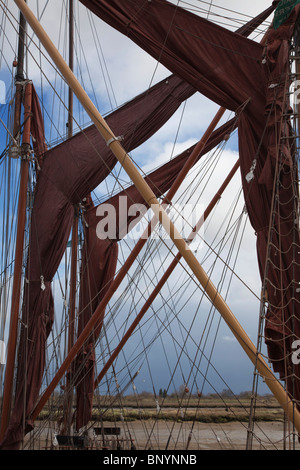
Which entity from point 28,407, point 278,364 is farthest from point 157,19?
point 28,407

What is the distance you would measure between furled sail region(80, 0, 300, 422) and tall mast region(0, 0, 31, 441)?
345 cm

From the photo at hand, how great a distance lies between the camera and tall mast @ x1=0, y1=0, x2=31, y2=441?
1364cm

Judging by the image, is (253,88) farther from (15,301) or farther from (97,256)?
(97,256)

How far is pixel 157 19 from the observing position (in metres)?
10.5

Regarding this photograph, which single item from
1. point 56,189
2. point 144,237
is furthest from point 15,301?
point 144,237

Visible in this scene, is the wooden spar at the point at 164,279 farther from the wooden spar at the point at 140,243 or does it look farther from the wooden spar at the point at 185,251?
the wooden spar at the point at 185,251

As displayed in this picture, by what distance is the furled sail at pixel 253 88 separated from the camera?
8.86 metres

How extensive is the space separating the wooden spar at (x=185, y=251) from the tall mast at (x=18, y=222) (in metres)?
3.24

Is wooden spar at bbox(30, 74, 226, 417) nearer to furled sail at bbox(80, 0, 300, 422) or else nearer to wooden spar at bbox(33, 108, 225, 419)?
wooden spar at bbox(33, 108, 225, 419)

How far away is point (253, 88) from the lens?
1002cm

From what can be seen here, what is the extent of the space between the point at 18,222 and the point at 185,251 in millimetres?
6725

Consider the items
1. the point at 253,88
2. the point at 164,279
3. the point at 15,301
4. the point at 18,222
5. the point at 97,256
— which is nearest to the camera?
the point at 253,88

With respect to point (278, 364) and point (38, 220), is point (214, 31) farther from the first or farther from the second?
point (38, 220)

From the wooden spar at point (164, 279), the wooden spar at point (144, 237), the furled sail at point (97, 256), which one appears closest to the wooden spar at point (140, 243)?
the wooden spar at point (144, 237)
